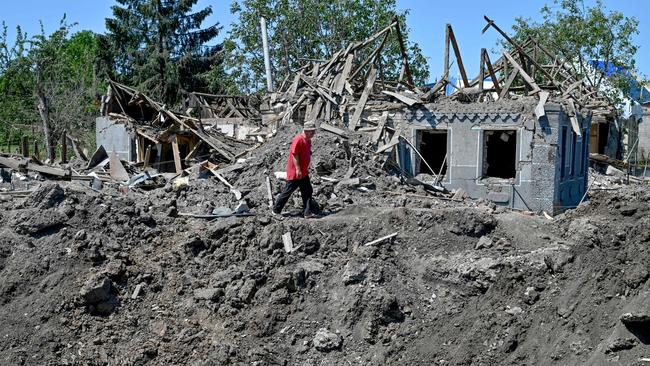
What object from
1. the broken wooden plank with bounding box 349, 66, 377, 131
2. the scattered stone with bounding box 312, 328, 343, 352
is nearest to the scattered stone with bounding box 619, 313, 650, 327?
the scattered stone with bounding box 312, 328, 343, 352

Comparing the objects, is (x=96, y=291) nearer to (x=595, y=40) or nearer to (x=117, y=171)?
(x=117, y=171)

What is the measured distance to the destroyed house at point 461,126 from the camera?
14.5 meters

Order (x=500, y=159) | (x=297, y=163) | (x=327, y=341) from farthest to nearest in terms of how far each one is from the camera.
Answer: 1. (x=500, y=159)
2. (x=297, y=163)
3. (x=327, y=341)

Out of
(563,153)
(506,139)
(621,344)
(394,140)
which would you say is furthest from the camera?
(506,139)

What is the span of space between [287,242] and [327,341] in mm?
1901

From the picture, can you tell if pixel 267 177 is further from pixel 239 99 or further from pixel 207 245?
pixel 239 99

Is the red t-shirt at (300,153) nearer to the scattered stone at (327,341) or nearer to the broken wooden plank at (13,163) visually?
the scattered stone at (327,341)

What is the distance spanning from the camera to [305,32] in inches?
1209

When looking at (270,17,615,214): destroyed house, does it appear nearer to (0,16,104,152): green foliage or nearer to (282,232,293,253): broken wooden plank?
(282,232,293,253): broken wooden plank

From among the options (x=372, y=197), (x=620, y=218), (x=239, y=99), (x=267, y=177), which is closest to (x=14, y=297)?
(x=267, y=177)

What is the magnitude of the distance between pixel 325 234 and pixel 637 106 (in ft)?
70.0

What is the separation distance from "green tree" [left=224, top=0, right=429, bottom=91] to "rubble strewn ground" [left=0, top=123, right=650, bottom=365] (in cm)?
2004

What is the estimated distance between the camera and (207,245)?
10.2 meters

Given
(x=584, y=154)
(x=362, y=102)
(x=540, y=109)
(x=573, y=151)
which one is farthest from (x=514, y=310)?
(x=584, y=154)
